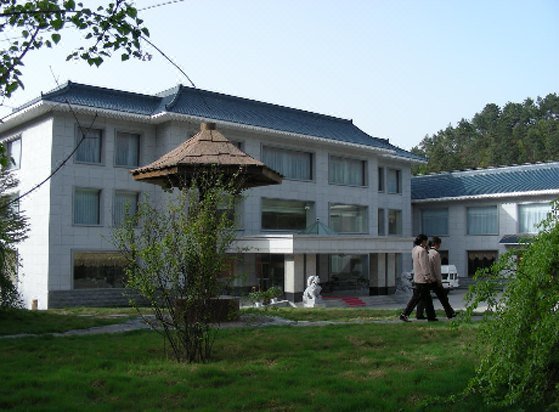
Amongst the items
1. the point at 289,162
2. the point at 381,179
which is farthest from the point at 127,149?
the point at 381,179

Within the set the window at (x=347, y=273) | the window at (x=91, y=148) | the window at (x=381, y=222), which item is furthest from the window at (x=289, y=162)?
the window at (x=91, y=148)

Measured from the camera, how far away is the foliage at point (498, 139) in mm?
62844

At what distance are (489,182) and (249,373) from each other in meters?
28.5

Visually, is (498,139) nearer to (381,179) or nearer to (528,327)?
(381,179)

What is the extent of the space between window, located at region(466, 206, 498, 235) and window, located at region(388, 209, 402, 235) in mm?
3649

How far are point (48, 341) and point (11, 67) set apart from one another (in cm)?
584

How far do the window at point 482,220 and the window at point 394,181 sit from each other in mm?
3933

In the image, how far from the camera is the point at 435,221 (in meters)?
35.2

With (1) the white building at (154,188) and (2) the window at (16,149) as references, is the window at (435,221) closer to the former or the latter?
(1) the white building at (154,188)

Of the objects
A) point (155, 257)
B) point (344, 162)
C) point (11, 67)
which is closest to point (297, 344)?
point (155, 257)

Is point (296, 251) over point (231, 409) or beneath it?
over

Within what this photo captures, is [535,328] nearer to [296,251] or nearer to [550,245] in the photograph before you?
[550,245]

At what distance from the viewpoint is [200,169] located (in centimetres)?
1145

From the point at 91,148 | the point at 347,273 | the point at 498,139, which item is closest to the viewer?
the point at 91,148
